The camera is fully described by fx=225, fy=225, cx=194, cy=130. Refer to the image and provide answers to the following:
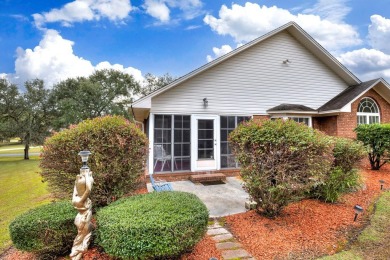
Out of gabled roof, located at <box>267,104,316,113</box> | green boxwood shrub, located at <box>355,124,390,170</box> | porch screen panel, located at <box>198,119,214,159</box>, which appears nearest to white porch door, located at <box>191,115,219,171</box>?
porch screen panel, located at <box>198,119,214,159</box>

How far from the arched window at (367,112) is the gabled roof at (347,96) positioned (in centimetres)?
73

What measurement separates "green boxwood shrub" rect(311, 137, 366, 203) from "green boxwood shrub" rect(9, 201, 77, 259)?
18.0ft

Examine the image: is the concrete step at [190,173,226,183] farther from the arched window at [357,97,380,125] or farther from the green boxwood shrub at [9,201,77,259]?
the arched window at [357,97,380,125]

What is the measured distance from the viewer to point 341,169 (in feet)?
18.1

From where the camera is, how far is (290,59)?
11.0 metres

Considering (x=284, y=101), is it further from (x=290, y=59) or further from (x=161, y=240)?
(x=161, y=240)

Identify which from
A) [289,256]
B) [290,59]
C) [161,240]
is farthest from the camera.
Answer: [290,59]

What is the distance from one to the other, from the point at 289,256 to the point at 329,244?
96cm

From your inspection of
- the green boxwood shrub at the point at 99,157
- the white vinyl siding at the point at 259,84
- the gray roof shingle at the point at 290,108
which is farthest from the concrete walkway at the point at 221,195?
the gray roof shingle at the point at 290,108

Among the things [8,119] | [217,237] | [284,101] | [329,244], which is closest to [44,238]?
[217,237]

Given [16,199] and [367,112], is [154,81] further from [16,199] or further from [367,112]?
[367,112]

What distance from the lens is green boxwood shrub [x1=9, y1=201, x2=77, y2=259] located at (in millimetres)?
3340

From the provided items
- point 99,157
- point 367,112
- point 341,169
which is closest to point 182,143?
point 99,157

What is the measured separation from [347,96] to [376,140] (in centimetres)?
254
